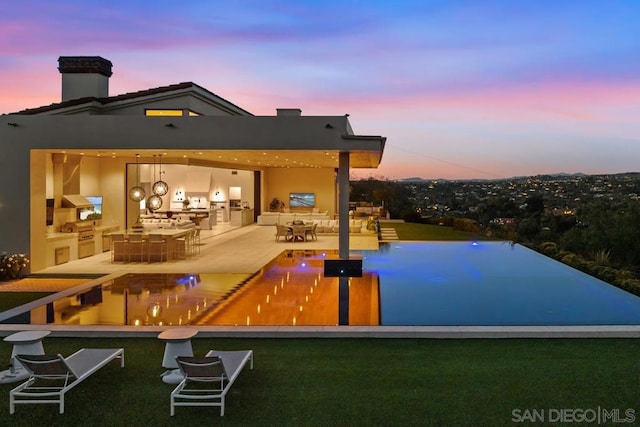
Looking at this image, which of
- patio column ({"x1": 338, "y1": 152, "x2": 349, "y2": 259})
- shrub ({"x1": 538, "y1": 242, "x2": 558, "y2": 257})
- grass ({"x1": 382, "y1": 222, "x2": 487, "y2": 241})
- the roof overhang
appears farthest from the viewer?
grass ({"x1": 382, "y1": 222, "x2": 487, "y2": 241})

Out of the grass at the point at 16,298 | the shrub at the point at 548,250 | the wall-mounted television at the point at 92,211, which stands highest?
the wall-mounted television at the point at 92,211

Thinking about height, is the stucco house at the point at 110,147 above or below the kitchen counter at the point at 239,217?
above

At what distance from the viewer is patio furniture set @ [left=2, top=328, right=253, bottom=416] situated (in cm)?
513

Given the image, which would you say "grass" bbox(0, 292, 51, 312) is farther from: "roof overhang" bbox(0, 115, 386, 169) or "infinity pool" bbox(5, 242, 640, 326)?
"roof overhang" bbox(0, 115, 386, 169)

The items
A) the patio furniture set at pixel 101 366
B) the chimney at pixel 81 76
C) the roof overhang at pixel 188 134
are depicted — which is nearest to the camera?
the patio furniture set at pixel 101 366

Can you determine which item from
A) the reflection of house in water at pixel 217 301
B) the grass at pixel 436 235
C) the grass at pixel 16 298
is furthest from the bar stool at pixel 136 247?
the grass at pixel 436 235

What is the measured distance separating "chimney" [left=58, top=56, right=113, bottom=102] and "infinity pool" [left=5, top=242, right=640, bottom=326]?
388 inches

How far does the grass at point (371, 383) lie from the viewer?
5031mm

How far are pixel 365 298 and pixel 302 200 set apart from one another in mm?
20138

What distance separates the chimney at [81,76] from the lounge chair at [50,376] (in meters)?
16.1

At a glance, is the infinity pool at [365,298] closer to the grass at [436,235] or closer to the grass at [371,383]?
the grass at [371,383]

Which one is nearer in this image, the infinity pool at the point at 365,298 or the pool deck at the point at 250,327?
the pool deck at the point at 250,327

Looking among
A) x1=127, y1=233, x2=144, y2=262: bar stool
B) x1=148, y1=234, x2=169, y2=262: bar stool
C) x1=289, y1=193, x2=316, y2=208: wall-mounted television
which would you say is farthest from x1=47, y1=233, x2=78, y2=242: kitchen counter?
x1=289, y1=193, x2=316, y2=208: wall-mounted television

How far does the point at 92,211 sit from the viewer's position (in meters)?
17.2
